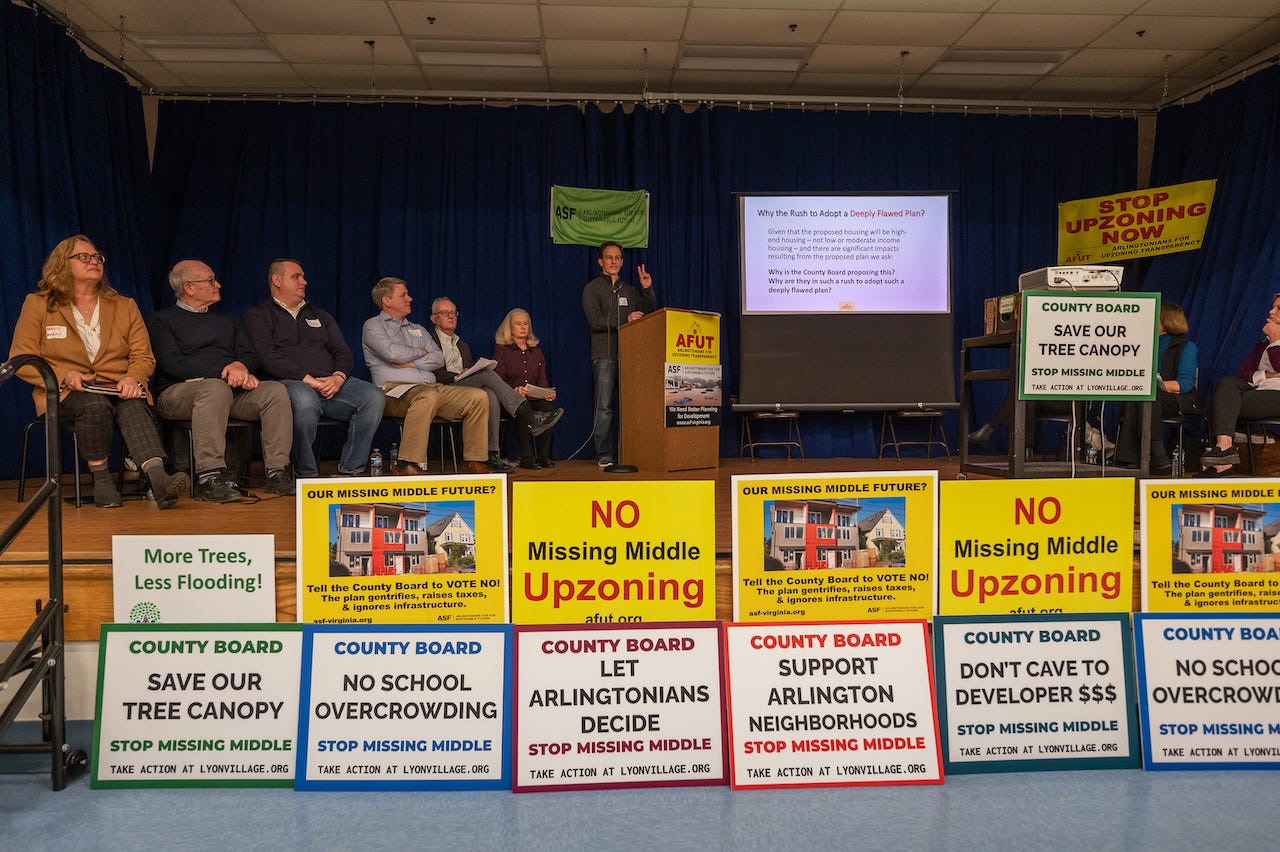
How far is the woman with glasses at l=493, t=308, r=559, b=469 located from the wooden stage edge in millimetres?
1919

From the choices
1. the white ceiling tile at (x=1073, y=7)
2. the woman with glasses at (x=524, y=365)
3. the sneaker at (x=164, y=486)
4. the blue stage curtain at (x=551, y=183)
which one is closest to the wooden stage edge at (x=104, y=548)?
the sneaker at (x=164, y=486)

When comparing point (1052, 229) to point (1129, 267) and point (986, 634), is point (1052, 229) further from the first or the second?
point (986, 634)

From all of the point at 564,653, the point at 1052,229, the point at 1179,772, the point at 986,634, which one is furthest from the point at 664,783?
the point at 1052,229

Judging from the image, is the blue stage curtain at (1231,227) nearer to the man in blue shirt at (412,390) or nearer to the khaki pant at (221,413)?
the man in blue shirt at (412,390)

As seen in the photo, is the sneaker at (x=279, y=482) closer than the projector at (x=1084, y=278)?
No

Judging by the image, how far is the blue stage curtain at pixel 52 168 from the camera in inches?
146

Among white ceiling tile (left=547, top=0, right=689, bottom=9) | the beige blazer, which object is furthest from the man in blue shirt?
white ceiling tile (left=547, top=0, right=689, bottom=9)

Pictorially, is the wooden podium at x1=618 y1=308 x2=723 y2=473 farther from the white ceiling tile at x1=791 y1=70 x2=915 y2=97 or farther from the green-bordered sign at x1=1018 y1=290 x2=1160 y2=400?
the white ceiling tile at x1=791 y1=70 x2=915 y2=97

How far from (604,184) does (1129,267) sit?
12.8ft

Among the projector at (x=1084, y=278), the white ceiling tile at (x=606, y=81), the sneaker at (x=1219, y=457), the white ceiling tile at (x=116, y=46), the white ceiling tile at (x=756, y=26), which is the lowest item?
the sneaker at (x=1219, y=457)

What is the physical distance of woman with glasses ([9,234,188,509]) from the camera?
2.78 m

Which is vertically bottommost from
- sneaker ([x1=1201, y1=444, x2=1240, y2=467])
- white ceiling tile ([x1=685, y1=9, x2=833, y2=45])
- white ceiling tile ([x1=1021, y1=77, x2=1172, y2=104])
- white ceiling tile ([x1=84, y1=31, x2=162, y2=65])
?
sneaker ([x1=1201, y1=444, x2=1240, y2=467])

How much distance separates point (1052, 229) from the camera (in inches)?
224

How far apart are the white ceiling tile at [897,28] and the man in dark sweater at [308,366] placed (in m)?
3.38
